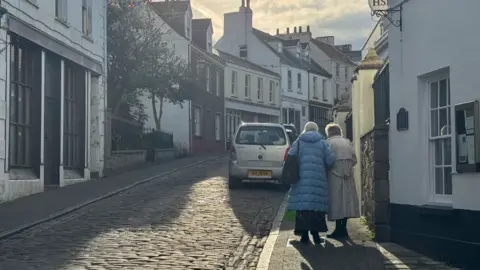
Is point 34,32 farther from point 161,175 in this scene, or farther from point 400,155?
point 400,155

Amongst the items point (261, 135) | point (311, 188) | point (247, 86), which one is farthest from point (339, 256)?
point (247, 86)

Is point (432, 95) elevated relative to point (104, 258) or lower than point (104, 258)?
elevated

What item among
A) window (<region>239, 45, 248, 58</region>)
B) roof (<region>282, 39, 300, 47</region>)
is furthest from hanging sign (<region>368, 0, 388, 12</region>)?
roof (<region>282, 39, 300, 47</region>)

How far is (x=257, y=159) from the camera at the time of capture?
16.7 metres

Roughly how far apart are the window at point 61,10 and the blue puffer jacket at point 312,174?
1074 cm

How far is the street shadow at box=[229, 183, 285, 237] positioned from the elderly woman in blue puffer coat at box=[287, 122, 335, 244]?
48.0 inches

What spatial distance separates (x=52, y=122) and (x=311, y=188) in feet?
35.2

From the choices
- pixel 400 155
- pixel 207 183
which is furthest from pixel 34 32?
pixel 400 155

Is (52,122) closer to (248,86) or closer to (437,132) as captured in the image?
(437,132)

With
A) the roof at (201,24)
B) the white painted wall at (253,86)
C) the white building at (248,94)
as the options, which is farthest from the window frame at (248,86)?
the roof at (201,24)

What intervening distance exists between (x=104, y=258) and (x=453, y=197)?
443cm

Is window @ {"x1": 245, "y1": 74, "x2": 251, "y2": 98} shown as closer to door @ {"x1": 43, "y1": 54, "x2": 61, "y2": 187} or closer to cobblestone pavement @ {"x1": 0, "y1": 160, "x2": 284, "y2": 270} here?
door @ {"x1": 43, "y1": 54, "x2": 61, "y2": 187}

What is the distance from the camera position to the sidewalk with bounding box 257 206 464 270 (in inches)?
304

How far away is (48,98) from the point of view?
17.7 m
